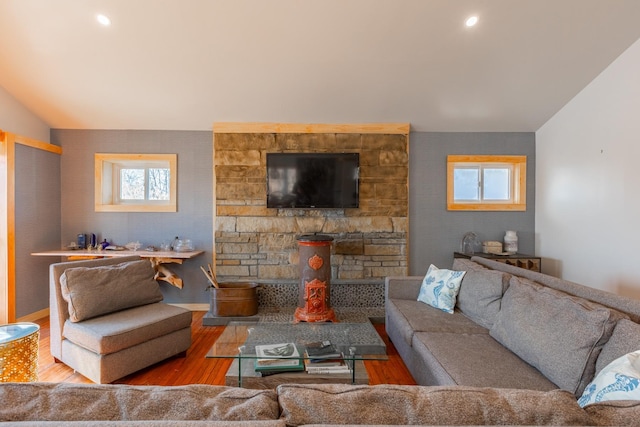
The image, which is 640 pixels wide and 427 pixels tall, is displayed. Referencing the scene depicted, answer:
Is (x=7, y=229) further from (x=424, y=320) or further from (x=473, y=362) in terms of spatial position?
(x=473, y=362)

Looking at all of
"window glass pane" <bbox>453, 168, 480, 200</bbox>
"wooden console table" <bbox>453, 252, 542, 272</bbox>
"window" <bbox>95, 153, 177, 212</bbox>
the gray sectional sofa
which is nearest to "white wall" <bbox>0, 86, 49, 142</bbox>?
"window" <bbox>95, 153, 177, 212</bbox>

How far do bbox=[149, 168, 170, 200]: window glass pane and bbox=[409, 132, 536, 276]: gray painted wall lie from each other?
328 cm

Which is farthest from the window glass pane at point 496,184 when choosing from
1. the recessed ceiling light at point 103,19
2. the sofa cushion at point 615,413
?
the recessed ceiling light at point 103,19

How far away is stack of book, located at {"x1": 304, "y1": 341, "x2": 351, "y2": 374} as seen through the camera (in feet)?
6.45

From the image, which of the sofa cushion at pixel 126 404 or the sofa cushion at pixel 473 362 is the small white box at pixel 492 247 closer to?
the sofa cushion at pixel 473 362

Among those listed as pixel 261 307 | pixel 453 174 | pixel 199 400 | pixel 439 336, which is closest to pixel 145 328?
pixel 261 307

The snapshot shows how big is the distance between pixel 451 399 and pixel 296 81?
10.6 ft

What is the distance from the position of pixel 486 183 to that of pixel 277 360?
370cm

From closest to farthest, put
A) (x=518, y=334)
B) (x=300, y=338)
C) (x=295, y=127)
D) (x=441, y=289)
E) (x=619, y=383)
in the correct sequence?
(x=619, y=383) → (x=518, y=334) → (x=300, y=338) → (x=441, y=289) → (x=295, y=127)

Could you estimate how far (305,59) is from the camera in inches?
121

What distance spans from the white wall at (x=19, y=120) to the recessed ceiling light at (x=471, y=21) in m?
4.84

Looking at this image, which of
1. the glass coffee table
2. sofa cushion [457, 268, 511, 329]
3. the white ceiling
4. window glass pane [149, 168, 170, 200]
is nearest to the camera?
the glass coffee table

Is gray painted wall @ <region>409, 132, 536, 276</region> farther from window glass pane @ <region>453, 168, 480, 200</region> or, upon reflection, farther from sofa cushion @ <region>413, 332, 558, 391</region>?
sofa cushion @ <region>413, 332, 558, 391</region>

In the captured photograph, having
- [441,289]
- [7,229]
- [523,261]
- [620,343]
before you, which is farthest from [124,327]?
[523,261]
